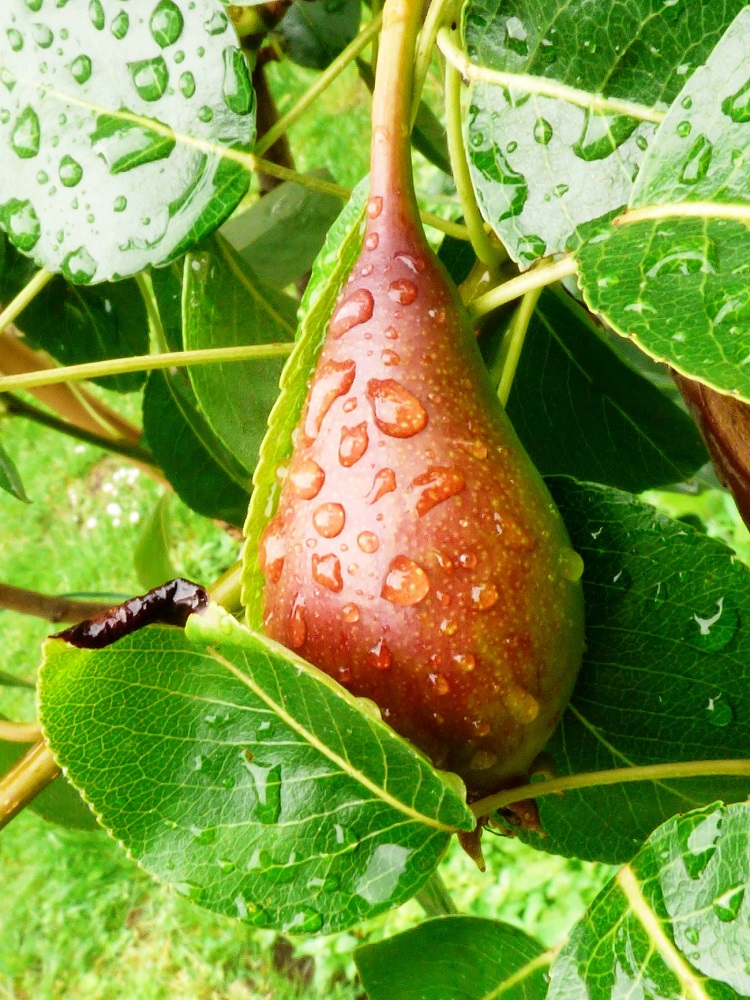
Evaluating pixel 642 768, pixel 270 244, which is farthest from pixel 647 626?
pixel 270 244

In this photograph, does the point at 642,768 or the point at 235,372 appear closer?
the point at 642,768

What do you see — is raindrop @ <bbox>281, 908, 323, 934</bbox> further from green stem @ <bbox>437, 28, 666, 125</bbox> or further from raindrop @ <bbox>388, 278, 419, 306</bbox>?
green stem @ <bbox>437, 28, 666, 125</bbox>

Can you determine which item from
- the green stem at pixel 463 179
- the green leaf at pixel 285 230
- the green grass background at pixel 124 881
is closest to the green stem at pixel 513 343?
the green stem at pixel 463 179

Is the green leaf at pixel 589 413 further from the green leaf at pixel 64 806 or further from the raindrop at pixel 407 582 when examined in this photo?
the green leaf at pixel 64 806

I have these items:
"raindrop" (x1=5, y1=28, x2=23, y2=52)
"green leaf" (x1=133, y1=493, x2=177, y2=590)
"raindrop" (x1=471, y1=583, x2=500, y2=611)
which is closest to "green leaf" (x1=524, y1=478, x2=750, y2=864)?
"raindrop" (x1=471, y1=583, x2=500, y2=611)

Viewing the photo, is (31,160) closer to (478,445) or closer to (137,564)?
(478,445)

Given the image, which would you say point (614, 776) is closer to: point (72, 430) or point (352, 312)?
point (352, 312)

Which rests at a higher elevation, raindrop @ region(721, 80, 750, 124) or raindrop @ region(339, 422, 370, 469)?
raindrop @ region(721, 80, 750, 124)
